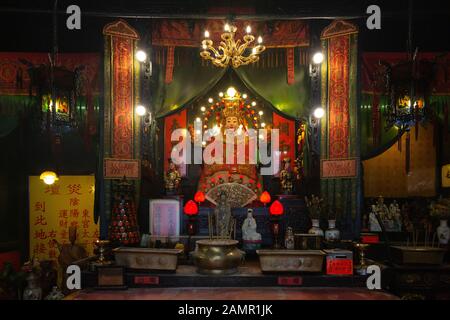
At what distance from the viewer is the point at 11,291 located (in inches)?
211

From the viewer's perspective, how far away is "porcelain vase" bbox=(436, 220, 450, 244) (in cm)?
700

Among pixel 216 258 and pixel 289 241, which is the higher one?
pixel 289 241

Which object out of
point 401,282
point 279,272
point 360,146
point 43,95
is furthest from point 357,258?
point 43,95

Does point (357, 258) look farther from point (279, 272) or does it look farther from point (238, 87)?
point (238, 87)

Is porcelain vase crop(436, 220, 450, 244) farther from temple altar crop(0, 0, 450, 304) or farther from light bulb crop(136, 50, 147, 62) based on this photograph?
light bulb crop(136, 50, 147, 62)

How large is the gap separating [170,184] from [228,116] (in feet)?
6.87

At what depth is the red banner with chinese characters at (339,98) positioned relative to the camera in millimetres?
7066

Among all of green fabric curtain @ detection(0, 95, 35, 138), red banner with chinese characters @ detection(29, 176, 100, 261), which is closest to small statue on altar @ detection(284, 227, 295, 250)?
red banner with chinese characters @ detection(29, 176, 100, 261)

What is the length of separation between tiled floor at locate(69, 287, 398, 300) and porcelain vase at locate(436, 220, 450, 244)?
6.46 ft

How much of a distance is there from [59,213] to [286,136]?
5210 millimetres

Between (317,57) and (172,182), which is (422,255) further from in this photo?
(172,182)

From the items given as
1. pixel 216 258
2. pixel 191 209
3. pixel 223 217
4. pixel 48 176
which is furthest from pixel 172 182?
pixel 48 176

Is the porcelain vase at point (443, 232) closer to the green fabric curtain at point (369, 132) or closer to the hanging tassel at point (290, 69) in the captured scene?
the green fabric curtain at point (369, 132)

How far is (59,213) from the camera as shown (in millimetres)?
9086
